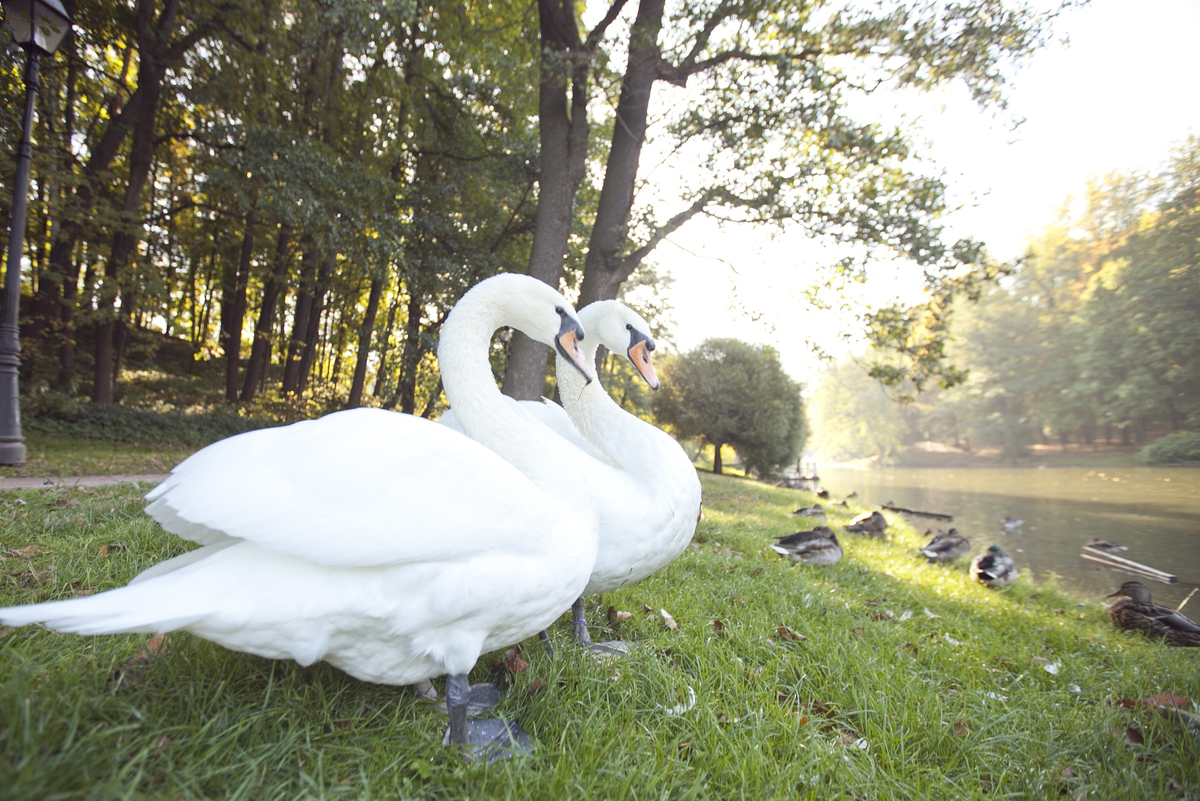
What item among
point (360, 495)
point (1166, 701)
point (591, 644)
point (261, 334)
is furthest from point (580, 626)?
point (261, 334)

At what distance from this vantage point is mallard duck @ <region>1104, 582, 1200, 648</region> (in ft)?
16.9

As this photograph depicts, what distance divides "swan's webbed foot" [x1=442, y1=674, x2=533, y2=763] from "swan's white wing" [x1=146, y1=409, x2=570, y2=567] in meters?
0.50

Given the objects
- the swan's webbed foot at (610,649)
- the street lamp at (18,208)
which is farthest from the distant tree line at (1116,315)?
Answer: the street lamp at (18,208)

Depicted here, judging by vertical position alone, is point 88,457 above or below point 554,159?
below

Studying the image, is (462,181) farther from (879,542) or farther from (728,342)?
(728,342)

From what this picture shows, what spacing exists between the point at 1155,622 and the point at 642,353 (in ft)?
20.0

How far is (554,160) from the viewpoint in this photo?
8.41 metres

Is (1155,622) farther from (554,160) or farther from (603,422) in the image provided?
(554,160)

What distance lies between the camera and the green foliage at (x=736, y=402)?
25594 millimetres

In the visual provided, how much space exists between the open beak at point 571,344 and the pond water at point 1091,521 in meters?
8.93

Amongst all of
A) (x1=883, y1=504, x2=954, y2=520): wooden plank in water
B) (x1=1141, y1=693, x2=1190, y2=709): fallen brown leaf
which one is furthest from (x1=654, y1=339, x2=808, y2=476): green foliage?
(x1=1141, y1=693, x2=1190, y2=709): fallen brown leaf

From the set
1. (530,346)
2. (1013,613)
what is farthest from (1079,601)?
(530,346)

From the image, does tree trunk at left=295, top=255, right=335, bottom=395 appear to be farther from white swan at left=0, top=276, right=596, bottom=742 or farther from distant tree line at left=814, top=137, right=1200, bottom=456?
distant tree line at left=814, top=137, right=1200, bottom=456

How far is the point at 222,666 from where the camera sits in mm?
1920
